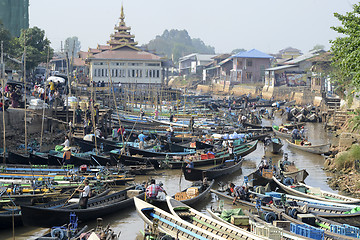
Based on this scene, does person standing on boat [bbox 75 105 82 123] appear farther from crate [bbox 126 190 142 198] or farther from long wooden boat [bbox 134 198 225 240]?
long wooden boat [bbox 134 198 225 240]

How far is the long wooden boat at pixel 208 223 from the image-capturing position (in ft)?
41.5

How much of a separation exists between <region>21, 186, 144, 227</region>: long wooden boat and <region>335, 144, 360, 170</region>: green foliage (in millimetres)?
10867

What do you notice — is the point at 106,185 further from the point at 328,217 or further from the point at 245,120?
the point at 245,120

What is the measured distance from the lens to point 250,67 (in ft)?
252

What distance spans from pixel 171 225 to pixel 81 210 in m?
3.18

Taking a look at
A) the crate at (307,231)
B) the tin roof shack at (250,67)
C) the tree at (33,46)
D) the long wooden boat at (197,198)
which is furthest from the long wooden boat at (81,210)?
the tin roof shack at (250,67)

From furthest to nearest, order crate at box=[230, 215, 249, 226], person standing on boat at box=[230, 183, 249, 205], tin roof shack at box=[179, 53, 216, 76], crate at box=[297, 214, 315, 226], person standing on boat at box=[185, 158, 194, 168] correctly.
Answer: tin roof shack at box=[179, 53, 216, 76]
person standing on boat at box=[185, 158, 194, 168]
person standing on boat at box=[230, 183, 249, 205]
crate at box=[297, 214, 315, 226]
crate at box=[230, 215, 249, 226]

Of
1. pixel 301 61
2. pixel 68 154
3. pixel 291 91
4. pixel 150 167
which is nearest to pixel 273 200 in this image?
pixel 150 167

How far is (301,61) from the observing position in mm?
66938

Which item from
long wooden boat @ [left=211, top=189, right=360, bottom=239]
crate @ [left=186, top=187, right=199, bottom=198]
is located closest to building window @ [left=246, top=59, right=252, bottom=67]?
crate @ [left=186, top=187, right=199, bottom=198]

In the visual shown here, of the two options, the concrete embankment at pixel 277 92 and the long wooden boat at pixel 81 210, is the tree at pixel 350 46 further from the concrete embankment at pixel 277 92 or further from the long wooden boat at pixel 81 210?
the concrete embankment at pixel 277 92

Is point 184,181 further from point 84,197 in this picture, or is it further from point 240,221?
point 240,221

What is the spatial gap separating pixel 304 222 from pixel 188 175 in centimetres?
758

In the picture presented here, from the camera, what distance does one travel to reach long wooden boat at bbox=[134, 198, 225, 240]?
42.1 ft
